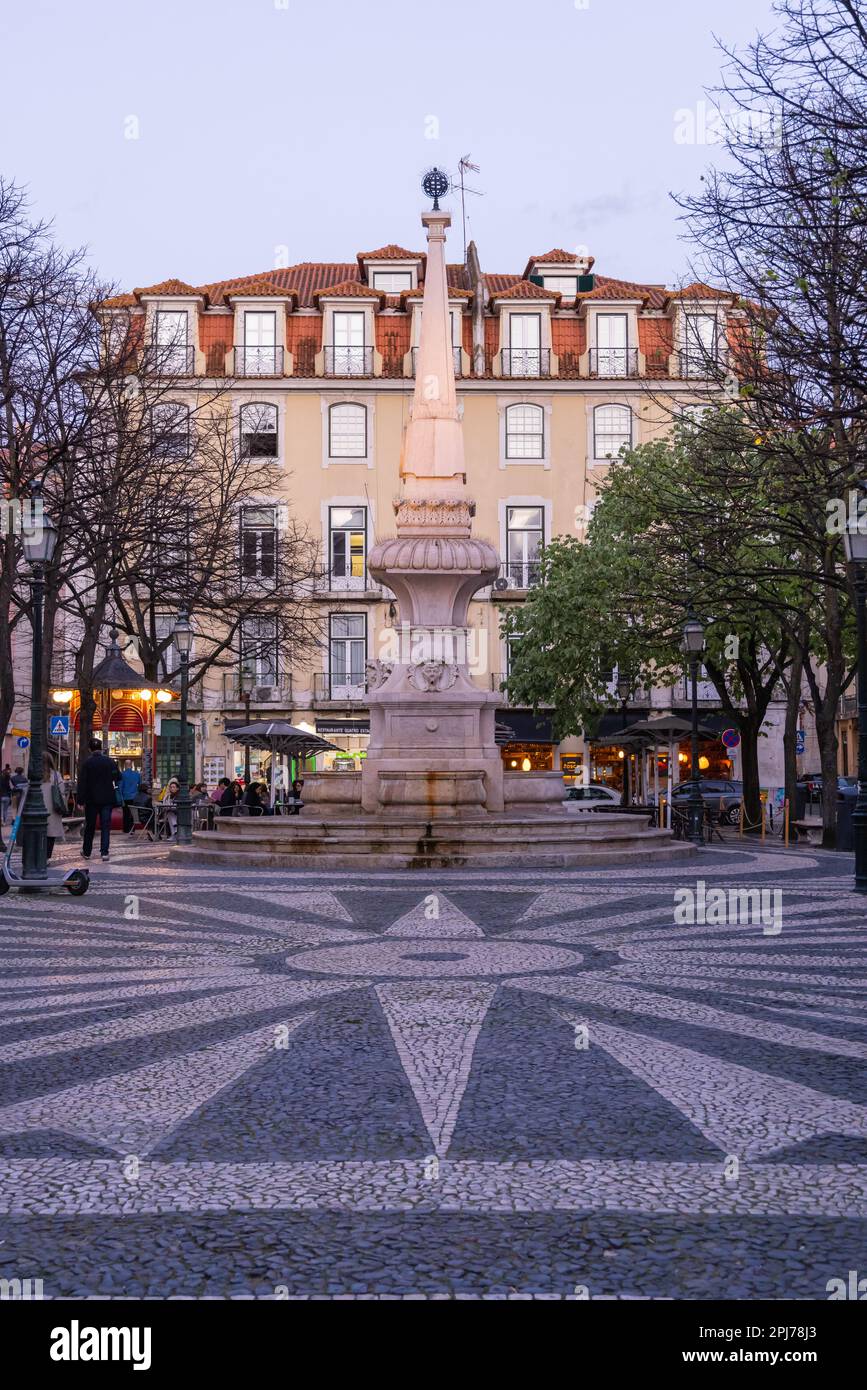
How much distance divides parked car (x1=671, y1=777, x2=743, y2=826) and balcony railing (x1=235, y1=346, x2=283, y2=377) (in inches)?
804

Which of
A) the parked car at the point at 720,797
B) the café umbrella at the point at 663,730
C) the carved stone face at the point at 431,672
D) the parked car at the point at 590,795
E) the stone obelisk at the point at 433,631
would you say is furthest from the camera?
the parked car at the point at 590,795

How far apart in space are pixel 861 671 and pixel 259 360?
36.4m

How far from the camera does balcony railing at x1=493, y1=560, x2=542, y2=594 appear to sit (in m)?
47.7

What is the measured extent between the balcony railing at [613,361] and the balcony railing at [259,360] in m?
11.0

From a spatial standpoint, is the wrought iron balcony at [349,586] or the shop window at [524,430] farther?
the shop window at [524,430]

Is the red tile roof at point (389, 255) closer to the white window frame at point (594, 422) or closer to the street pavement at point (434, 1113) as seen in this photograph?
the white window frame at point (594, 422)

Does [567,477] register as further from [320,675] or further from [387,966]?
[387,966]

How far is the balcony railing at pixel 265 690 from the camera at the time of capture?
4756cm

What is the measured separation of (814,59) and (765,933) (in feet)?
25.3

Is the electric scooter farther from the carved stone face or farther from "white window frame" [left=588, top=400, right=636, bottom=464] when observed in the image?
Answer: "white window frame" [left=588, top=400, right=636, bottom=464]

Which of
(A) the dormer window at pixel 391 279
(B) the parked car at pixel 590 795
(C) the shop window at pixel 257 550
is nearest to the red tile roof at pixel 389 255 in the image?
(A) the dormer window at pixel 391 279

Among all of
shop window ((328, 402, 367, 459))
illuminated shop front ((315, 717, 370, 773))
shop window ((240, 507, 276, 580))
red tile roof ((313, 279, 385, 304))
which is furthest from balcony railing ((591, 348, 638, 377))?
illuminated shop front ((315, 717, 370, 773))
